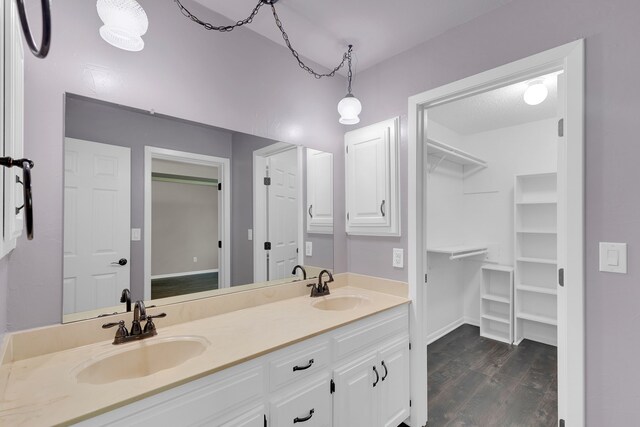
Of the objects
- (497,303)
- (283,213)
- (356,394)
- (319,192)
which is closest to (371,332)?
(356,394)

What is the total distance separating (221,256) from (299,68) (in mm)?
1382

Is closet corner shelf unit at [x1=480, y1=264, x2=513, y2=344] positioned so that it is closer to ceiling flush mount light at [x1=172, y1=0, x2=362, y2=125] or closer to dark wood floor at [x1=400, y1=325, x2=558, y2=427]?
dark wood floor at [x1=400, y1=325, x2=558, y2=427]

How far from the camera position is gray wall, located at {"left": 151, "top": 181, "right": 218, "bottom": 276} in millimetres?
1496

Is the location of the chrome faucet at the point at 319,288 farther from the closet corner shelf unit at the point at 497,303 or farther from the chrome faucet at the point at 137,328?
the closet corner shelf unit at the point at 497,303

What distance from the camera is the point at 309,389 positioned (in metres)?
1.32

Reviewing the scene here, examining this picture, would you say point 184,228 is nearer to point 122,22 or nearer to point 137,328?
point 137,328

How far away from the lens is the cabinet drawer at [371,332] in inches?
57.9

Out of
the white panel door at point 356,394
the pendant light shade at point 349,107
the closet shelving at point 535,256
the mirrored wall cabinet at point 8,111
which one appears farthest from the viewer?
the closet shelving at point 535,256

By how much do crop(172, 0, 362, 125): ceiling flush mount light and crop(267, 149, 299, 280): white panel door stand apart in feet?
1.46

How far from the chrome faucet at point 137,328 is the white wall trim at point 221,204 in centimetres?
16

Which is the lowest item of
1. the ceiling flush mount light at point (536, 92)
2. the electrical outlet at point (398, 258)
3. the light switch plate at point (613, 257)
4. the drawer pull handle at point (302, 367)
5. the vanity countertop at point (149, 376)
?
the drawer pull handle at point (302, 367)

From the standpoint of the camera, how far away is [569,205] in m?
1.36

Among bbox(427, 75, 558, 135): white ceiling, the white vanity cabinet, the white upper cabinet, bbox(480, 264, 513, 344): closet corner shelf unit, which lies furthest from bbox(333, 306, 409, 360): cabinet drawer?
bbox(480, 264, 513, 344): closet corner shelf unit

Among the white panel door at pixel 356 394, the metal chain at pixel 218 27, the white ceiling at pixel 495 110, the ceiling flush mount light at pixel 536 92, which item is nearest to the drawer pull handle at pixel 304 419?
A: the white panel door at pixel 356 394
